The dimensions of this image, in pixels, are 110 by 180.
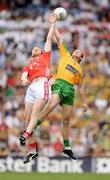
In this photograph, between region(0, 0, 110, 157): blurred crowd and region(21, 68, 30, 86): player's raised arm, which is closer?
region(21, 68, 30, 86): player's raised arm

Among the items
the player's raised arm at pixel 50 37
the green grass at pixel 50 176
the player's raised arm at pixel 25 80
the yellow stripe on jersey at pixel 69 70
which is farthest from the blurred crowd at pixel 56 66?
the player's raised arm at pixel 50 37

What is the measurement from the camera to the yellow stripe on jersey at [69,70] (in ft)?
75.4

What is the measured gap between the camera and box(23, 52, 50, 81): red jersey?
22.4 metres

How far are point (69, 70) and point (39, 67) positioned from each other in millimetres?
870

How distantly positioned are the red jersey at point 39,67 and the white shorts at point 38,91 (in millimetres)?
184

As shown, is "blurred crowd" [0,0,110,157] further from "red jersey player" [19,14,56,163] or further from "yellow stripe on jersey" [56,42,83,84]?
"red jersey player" [19,14,56,163]

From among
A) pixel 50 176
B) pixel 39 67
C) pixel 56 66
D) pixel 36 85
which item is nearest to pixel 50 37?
pixel 39 67

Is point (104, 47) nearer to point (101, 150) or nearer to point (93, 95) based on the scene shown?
point (93, 95)

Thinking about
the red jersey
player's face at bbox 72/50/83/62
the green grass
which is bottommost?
the green grass

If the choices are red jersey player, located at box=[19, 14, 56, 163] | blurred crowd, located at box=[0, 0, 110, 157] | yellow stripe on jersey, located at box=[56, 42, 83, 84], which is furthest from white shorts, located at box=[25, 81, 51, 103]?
blurred crowd, located at box=[0, 0, 110, 157]

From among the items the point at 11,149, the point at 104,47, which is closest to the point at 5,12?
the point at 104,47

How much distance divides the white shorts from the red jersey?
0.18m

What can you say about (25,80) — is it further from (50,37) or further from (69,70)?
(69,70)

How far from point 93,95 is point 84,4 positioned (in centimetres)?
524
